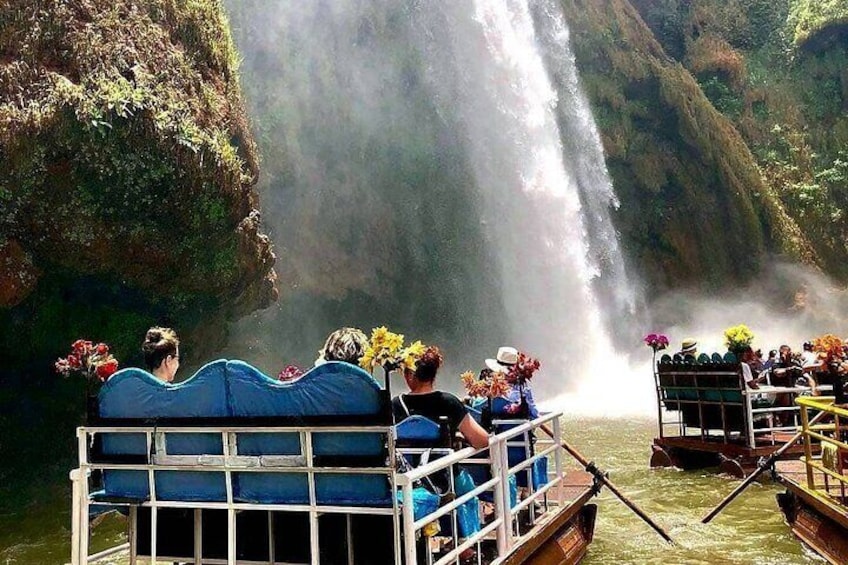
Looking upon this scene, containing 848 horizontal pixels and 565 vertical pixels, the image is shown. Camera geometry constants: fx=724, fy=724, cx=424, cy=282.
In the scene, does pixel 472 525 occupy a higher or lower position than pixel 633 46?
lower

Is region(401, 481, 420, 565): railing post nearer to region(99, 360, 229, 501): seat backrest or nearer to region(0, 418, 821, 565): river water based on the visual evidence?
region(99, 360, 229, 501): seat backrest

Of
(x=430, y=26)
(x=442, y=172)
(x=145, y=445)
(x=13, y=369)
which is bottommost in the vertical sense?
(x=145, y=445)

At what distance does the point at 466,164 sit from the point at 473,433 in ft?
87.4

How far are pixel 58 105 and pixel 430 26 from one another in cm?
2130

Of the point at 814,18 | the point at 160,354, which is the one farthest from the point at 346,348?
the point at 814,18

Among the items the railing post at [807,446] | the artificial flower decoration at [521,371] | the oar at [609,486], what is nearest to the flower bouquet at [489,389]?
the artificial flower decoration at [521,371]

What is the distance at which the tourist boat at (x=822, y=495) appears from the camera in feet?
20.8

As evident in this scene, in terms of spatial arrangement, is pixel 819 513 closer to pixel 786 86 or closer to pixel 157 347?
pixel 157 347

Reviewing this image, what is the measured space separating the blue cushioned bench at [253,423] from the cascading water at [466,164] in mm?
23897

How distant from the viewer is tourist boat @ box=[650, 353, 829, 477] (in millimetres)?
10211

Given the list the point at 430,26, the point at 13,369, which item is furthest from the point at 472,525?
the point at 430,26

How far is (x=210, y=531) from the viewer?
482 centimetres

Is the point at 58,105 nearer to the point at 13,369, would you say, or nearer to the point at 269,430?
the point at 13,369

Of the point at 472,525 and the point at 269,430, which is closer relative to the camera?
the point at 269,430
